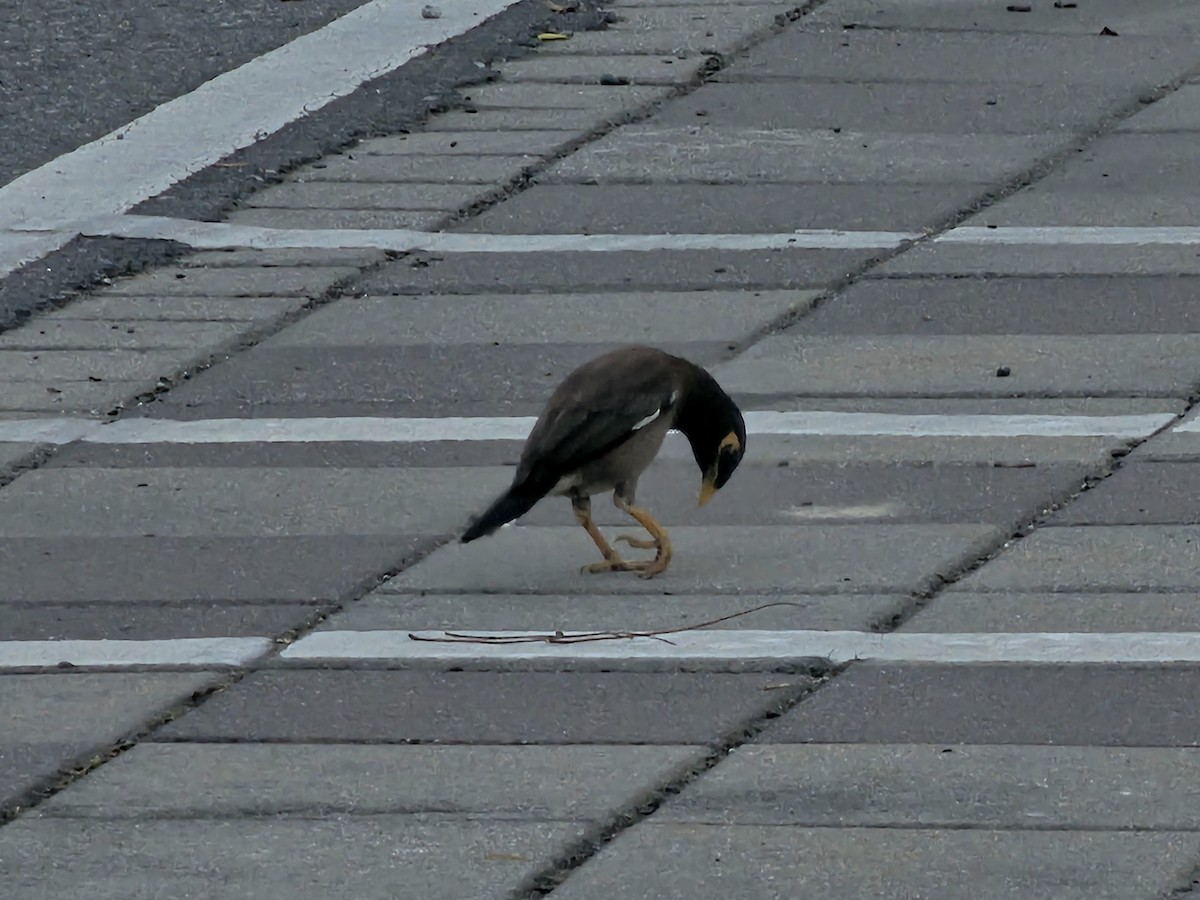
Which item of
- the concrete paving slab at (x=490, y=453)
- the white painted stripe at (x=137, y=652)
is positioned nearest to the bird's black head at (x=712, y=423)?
the concrete paving slab at (x=490, y=453)

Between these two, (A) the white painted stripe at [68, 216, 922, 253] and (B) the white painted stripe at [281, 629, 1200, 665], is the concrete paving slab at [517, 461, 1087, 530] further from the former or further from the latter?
(A) the white painted stripe at [68, 216, 922, 253]

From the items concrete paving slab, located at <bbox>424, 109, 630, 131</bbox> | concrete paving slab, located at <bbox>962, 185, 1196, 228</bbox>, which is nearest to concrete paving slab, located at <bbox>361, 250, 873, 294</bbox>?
concrete paving slab, located at <bbox>962, 185, 1196, 228</bbox>

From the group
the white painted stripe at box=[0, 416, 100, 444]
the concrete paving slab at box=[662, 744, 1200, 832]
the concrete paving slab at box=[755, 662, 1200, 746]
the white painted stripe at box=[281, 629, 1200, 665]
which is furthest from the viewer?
the white painted stripe at box=[0, 416, 100, 444]

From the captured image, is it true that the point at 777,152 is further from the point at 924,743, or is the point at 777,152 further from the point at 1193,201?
the point at 924,743

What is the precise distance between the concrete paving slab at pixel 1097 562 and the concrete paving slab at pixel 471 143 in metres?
3.75

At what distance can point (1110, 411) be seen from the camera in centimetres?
692

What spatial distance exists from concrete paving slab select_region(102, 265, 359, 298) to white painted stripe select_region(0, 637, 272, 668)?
8.34ft

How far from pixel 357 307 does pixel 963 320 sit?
1.83 meters

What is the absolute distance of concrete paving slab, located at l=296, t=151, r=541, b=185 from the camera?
9.15 metres

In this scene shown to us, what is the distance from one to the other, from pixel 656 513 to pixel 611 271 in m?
1.79

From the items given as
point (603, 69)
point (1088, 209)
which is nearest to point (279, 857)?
point (1088, 209)

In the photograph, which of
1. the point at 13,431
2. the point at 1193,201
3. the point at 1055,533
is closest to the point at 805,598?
the point at 1055,533

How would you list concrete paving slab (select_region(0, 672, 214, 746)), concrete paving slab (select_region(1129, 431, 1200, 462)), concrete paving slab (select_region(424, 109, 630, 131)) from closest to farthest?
concrete paving slab (select_region(0, 672, 214, 746))
concrete paving slab (select_region(1129, 431, 1200, 462))
concrete paving slab (select_region(424, 109, 630, 131))

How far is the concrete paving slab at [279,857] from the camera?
450cm
